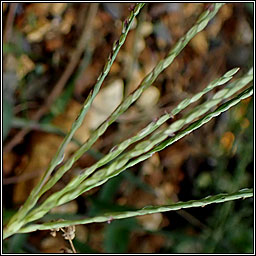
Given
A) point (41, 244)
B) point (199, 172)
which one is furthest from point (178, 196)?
point (41, 244)

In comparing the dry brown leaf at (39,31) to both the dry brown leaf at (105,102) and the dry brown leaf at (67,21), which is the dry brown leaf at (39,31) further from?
the dry brown leaf at (105,102)

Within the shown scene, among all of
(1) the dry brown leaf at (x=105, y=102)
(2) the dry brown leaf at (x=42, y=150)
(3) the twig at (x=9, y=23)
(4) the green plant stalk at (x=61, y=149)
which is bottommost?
(4) the green plant stalk at (x=61, y=149)

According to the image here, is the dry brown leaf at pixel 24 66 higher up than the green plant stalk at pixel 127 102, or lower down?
higher up

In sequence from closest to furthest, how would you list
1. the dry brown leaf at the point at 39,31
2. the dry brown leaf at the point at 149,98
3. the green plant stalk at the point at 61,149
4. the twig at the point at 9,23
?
1. the green plant stalk at the point at 61,149
2. the twig at the point at 9,23
3. the dry brown leaf at the point at 39,31
4. the dry brown leaf at the point at 149,98

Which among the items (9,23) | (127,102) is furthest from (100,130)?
(9,23)

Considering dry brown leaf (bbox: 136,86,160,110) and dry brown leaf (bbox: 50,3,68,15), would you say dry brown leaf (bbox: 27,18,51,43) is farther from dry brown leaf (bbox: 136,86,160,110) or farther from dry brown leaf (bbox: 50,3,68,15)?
dry brown leaf (bbox: 136,86,160,110)

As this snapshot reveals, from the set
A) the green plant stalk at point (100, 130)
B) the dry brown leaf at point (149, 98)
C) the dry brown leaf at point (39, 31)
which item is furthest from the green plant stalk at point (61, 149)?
the dry brown leaf at point (149, 98)

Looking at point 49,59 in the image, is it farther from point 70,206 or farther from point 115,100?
point 70,206

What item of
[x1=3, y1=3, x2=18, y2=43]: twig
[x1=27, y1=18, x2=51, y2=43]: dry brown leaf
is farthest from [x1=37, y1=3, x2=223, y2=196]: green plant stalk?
[x1=27, y1=18, x2=51, y2=43]: dry brown leaf

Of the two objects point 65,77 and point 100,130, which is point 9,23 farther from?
point 100,130
